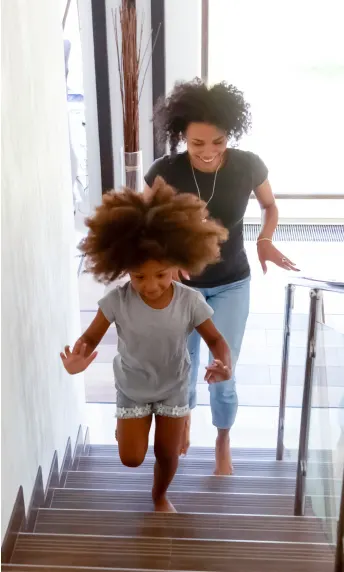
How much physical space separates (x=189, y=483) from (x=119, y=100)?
3.88 metres

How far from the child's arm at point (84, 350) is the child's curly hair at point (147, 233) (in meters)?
0.18

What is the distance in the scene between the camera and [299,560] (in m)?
1.88

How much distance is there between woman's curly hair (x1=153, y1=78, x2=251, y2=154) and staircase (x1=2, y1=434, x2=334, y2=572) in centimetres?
137

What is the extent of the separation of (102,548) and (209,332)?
0.73 meters

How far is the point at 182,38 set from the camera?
557cm

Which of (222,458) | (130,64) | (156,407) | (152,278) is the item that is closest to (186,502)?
(222,458)

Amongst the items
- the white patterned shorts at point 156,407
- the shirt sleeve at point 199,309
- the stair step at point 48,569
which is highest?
the shirt sleeve at point 199,309

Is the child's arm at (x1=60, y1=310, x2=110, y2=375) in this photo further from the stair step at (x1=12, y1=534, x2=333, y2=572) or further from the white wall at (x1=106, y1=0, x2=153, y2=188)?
the white wall at (x1=106, y1=0, x2=153, y2=188)

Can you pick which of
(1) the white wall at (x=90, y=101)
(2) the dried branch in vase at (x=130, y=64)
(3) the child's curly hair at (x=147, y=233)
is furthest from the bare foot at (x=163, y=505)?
(1) the white wall at (x=90, y=101)

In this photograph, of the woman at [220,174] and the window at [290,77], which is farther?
the window at [290,77]

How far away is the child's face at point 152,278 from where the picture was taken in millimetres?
1914

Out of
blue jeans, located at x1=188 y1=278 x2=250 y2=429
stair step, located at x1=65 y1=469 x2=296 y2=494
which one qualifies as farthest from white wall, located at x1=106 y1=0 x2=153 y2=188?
stair step, located at x1=65 y1=469 x2=296 y2=494

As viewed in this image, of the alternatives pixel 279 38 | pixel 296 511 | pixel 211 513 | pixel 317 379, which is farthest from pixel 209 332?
pixel 279 38

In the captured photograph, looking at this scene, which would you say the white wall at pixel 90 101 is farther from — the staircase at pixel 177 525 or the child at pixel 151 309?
the child at pixel 151 309
